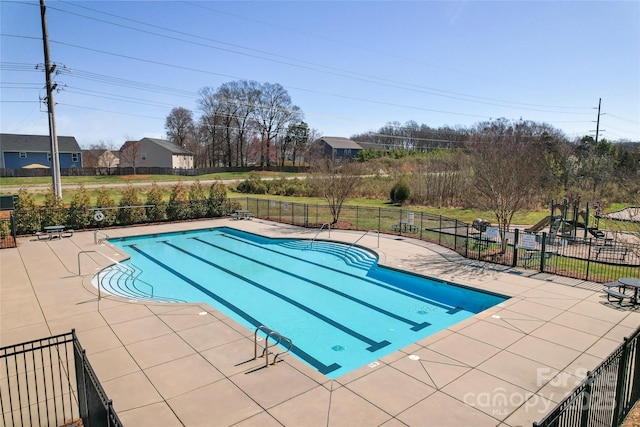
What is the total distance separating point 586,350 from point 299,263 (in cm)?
982

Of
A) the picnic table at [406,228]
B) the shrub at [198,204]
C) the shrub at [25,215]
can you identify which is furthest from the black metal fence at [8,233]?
the picnic table at [406,228]

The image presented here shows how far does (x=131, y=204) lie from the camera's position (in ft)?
70.6

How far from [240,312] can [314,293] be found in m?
2.46

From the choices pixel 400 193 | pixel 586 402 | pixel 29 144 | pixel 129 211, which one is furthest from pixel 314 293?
pixel 29 144

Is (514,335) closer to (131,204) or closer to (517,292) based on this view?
(517,292)

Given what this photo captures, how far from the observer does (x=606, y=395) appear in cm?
470

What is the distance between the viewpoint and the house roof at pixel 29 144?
47.8 metres

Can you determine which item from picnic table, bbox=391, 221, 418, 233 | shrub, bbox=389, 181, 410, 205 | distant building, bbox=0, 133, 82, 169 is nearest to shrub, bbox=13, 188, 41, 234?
picnic table, bbox=391, 221, 418, 233

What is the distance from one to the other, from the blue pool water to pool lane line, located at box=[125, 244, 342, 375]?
0.08 feet

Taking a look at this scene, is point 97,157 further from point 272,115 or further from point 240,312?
point 240,312

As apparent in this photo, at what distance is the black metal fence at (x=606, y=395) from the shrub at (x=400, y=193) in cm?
2506

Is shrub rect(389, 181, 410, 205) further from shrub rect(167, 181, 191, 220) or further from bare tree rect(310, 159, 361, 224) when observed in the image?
shrub rect(167, 181, 191, 220)

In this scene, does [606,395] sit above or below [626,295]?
above

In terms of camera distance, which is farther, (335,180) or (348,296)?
(335,180)
